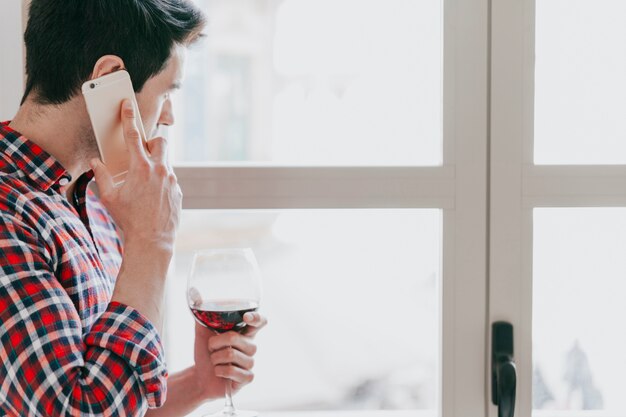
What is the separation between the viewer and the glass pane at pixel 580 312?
4.93 ft

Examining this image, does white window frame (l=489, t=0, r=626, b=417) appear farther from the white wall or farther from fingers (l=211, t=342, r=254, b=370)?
the white wall

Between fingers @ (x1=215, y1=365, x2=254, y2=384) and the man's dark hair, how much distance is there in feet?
1.65

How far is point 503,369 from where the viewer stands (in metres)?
1.41

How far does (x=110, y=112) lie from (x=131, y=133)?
51 mm

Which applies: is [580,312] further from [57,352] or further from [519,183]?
[57,352]

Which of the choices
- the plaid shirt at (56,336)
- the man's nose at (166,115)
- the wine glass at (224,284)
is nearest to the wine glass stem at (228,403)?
the wine glass at (224,284)

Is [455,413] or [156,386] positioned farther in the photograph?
[455,413]

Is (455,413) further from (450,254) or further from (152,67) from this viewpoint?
(152,67)

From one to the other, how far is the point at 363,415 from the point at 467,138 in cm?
62

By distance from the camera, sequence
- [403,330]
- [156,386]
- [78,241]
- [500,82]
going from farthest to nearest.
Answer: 1. [403,330]
2. [500,82]
3. [78,241]
4. [156,386]

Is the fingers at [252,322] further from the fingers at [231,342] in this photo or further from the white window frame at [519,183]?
the white window frame at [519,183]

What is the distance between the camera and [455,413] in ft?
4.83

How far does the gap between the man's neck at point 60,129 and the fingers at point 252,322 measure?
1.22ft

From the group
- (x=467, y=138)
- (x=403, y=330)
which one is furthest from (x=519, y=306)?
(x=467, y=138)
